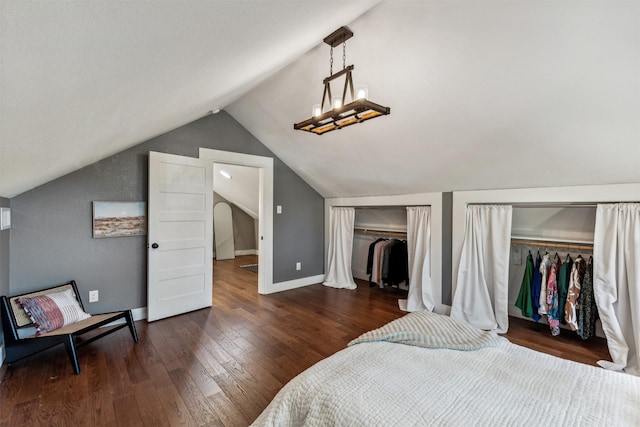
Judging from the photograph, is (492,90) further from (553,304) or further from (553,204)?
(553,304)

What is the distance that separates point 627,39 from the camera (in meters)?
1.68

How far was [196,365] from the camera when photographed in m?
2.51

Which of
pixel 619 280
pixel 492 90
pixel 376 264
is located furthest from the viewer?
pixel 376 264

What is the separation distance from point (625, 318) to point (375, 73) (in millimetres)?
2981

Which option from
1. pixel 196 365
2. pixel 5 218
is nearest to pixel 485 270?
pixel 196 365

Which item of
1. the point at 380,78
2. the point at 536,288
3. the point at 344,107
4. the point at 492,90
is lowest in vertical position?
the point at 536,288

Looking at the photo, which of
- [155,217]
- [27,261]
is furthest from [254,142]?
[27,261]

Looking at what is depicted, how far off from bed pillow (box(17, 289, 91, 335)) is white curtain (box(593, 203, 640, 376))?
456cm

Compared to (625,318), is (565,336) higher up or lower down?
lower down

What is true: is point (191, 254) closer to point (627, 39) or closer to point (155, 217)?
point (155, 217)

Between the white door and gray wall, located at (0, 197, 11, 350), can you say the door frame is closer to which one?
the white door

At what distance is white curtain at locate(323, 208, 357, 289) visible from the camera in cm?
499

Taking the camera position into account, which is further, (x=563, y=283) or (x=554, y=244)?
(x=554, y=244)

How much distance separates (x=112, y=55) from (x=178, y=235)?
10.0 ft
